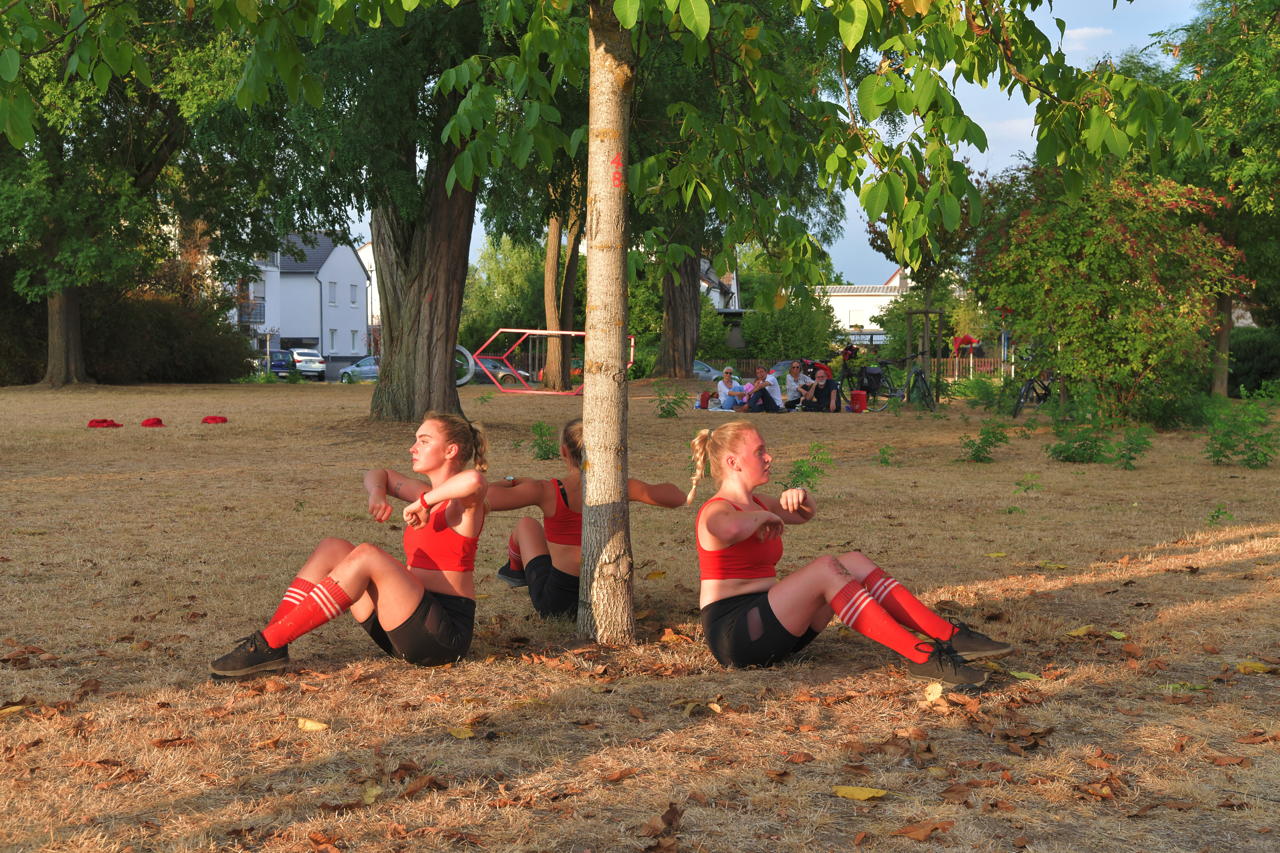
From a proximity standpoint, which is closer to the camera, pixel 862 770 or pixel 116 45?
pixel 862 770

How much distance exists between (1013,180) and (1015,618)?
14.5 m

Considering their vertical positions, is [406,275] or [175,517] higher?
[406,275]

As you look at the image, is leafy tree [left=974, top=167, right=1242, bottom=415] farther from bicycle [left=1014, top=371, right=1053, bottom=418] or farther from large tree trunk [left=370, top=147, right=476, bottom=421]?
large tree trunk [left=370, top=147, right=476, bottom=421]

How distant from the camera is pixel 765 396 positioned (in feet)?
76.8

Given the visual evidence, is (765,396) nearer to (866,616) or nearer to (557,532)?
(557,532)

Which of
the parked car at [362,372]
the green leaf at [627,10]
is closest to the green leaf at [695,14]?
the green leaf at [627,10]

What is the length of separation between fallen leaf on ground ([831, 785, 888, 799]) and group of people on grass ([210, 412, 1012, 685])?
107 cm

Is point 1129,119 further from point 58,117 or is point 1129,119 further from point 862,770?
point 58,117

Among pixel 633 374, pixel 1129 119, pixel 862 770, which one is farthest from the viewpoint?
pixel 633 374

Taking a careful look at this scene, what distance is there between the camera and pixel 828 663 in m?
5.32

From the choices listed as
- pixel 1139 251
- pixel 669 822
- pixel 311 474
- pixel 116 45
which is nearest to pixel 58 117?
pixel 311 474

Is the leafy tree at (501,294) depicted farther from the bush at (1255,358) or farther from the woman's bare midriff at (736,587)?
the woman's bare midriff at (736,587)

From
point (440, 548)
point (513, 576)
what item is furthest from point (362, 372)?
point (440, 548)

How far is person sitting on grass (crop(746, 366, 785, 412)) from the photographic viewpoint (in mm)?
23406
